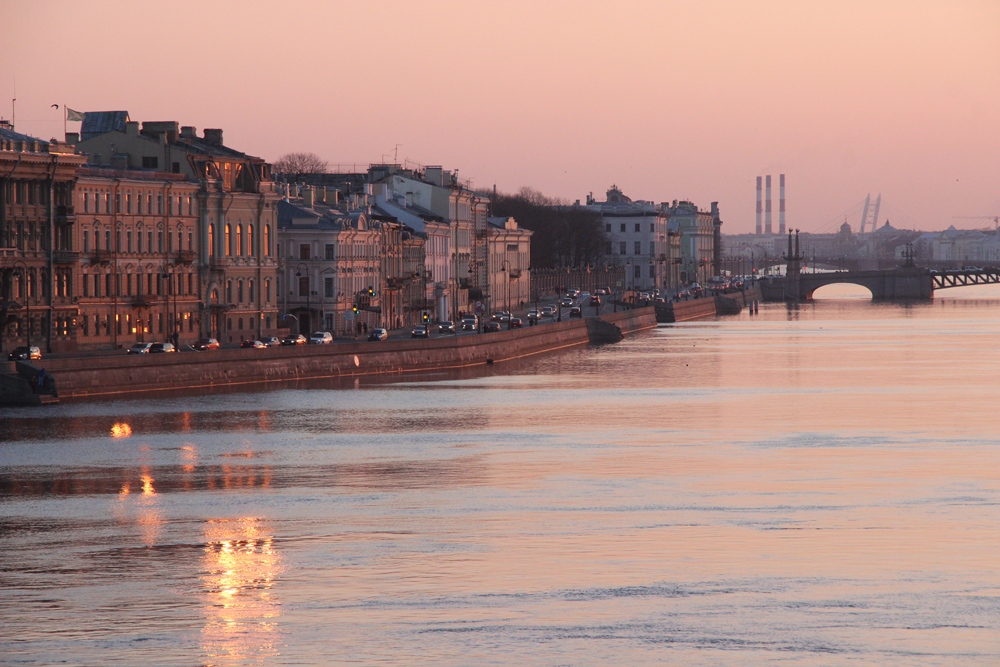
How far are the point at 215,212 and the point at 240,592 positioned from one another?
4825cm

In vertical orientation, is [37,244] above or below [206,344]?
above

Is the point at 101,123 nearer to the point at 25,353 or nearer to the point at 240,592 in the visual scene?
the point at 25,353

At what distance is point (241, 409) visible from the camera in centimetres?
4856

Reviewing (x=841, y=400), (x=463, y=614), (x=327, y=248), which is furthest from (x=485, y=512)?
(x=327, y=248)

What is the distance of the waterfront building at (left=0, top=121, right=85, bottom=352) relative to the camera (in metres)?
56.6

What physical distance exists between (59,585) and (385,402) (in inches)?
1155

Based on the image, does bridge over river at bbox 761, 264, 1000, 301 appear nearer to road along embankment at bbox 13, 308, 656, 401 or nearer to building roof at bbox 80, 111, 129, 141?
road along embankment at bbox 13, 308, 656, 401

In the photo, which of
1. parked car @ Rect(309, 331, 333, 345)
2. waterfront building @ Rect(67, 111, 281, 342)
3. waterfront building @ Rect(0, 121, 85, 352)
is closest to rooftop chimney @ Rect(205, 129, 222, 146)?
waterfront building @ Rect(67, 111, 281, 342)

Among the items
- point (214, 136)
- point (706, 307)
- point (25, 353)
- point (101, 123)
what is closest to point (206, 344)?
point (25, 353)

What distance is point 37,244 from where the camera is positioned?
58.4 meters

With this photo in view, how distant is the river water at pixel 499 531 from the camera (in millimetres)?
19562

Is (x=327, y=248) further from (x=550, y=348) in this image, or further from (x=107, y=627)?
(x=107, y=627)

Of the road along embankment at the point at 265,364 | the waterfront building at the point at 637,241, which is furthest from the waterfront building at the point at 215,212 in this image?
the waterfront building at the point at 637,241

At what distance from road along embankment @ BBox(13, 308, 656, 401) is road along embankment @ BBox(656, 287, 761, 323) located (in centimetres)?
4302
